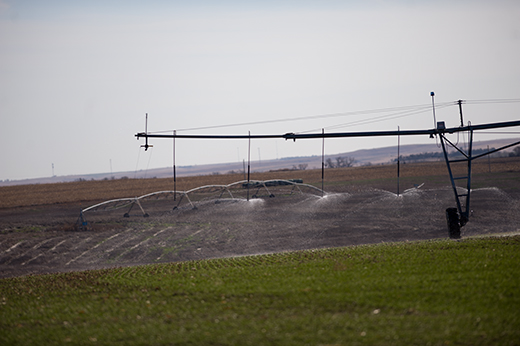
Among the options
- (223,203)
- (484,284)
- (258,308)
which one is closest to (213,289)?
(258,308)

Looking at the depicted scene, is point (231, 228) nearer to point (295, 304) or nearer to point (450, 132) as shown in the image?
point (450, 132)

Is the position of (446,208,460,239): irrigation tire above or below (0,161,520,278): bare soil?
above

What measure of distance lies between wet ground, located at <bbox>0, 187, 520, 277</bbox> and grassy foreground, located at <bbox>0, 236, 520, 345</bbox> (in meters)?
9.33

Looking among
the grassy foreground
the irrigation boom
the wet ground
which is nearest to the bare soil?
the wet ground

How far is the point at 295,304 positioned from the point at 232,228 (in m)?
18.6

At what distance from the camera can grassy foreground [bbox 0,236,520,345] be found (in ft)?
22.4

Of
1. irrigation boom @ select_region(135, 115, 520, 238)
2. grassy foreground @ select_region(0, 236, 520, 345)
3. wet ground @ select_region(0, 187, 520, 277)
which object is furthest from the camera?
wet ground @ select_region(0, 187, 520, 277)

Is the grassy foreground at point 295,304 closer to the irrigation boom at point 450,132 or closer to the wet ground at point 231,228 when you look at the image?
the irrigation boom at point 450,132

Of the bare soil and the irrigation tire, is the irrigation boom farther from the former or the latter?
the bare soil

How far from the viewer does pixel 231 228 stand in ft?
87.7

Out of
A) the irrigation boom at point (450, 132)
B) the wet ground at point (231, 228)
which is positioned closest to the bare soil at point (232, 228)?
the wet ground at point (231, 228)

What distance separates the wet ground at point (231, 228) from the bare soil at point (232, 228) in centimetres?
5

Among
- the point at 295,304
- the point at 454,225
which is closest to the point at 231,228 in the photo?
the point at 454,225

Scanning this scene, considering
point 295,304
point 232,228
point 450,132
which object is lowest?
point 232,228
